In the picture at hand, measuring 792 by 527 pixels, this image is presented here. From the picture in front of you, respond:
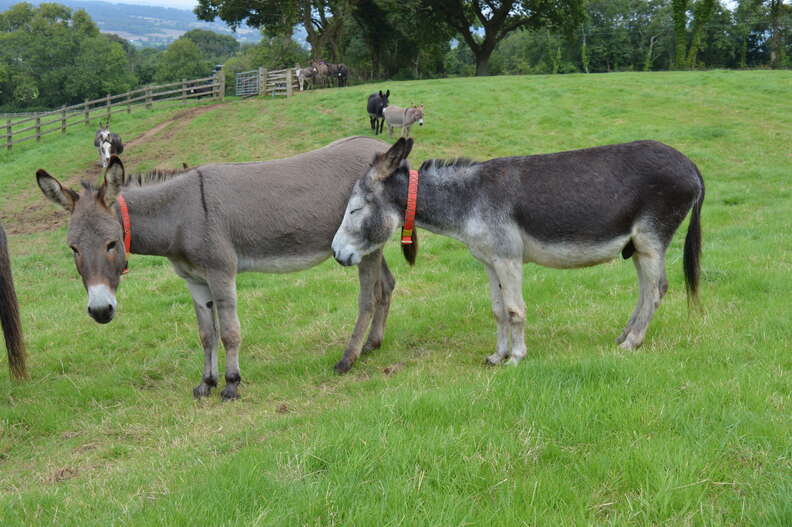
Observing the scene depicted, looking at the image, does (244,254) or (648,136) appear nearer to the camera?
(244,254)

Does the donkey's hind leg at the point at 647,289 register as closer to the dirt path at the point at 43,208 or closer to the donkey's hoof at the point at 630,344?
the donkey's hoof at the point at 630,344

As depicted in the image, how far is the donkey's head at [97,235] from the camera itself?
5.36m

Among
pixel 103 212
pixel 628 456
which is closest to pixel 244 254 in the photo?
pixel 103 212

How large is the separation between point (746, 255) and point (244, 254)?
690cm

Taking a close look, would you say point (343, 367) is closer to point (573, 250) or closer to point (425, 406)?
point (425, 406)

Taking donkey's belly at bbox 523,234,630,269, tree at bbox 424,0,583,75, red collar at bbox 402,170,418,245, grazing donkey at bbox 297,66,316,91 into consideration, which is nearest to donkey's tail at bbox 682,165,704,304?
donkey's belly at bbox 523,234,630,269

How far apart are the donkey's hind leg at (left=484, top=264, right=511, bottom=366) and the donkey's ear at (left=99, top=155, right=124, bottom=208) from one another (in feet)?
11.1

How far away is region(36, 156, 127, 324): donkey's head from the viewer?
211 inches

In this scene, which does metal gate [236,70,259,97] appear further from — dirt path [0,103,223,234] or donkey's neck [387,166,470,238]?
donkey's neck [387,166,470,238]

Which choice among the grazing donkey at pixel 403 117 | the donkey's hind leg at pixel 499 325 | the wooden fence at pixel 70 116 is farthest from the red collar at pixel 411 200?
the wooden fence at pixel 70 116

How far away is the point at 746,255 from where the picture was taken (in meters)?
9.12

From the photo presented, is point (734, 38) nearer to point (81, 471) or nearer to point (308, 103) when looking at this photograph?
point (308, 103)

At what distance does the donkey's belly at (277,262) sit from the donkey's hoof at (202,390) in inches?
46.0

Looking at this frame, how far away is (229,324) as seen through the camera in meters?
6.27
